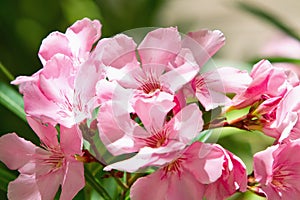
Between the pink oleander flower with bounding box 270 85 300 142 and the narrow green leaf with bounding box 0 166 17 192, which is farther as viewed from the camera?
the narrow green leaf with bounding box 0 166 17 192

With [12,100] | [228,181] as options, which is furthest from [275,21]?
[228,181]

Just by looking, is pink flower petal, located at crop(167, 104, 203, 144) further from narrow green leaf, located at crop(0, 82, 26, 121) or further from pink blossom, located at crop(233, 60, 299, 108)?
narrow green leaf, located at crop(0, 82, 26, 121)

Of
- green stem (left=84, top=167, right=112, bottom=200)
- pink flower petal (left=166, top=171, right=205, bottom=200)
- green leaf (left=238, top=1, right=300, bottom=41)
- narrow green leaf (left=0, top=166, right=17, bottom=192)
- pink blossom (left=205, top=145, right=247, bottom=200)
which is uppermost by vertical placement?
pink flower petal (left=166, top=171, right=205, bottom=200)

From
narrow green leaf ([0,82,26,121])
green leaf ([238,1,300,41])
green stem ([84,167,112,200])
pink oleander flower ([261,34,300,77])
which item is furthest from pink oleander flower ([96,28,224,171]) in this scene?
pink oleander flower ([261,34,300,77])

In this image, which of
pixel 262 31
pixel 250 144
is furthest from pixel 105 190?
pixel 262 31

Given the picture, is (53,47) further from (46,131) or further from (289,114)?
(289,114)

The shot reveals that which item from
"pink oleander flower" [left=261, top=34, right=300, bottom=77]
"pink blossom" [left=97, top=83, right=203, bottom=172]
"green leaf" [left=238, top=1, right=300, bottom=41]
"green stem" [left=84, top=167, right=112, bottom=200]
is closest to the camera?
"pink blossom" [left=97, top=83, right=203, bottom=172]

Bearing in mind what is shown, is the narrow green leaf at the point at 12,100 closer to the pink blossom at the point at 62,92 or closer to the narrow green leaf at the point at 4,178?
the narrow green leaf at the point at 4,178

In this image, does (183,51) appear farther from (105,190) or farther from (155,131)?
(105,190)

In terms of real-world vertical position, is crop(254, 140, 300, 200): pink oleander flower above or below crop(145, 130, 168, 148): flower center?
below
